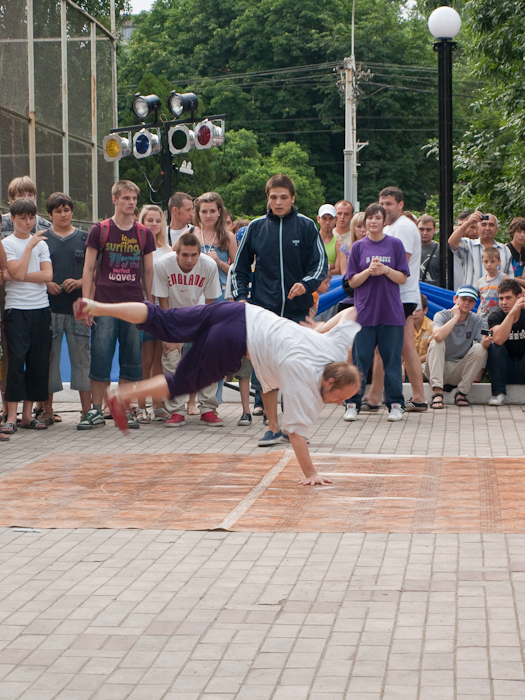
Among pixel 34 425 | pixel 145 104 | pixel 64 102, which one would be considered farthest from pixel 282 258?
pixel 64 102

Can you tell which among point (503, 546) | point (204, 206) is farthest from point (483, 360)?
point (503, 546)

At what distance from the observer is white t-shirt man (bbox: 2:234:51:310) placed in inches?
372

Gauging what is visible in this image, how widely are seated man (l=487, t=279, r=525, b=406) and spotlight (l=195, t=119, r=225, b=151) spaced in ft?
24.6

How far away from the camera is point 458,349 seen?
11.2 metres

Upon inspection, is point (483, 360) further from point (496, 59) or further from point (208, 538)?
point (496, 59)

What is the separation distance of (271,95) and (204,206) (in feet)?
161

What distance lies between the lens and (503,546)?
5.46 meters

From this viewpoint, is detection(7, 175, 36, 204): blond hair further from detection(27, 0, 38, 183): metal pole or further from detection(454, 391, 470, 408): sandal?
detection(27, 0, 38, 183): metal pole

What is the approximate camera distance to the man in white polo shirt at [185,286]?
9883mm

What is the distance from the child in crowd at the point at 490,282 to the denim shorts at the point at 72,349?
4.50 m

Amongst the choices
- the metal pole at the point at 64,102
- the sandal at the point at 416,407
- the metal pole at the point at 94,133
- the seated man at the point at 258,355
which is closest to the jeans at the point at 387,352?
the sandal at the point at 416,407

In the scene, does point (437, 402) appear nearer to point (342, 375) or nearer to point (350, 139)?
point (342, 375)

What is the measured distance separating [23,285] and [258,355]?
3526 mm

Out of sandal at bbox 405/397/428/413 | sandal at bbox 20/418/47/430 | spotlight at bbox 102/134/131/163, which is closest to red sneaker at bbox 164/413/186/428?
sandal at bbox 20/418/47/430
